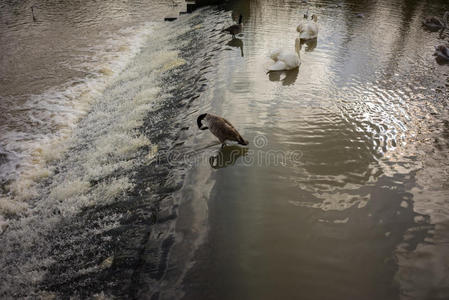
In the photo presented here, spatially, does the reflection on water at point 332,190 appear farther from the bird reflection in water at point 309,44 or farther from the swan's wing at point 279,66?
the bird reflection in water at point 309,44

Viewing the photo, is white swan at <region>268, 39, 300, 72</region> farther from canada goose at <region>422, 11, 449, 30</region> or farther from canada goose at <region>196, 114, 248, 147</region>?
canada goose at <region>422, 11, 449, 30</region>

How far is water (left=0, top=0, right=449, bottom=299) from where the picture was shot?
3.22 m

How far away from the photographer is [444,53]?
855 centimetres

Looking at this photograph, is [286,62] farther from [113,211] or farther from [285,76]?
[113,211]

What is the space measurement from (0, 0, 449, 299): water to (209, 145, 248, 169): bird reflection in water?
0.11 ft

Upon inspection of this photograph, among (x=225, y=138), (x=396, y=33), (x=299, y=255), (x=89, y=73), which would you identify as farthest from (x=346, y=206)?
(x=89, y=73)

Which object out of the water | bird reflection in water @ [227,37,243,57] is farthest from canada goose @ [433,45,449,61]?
bird reflection in water @ [227,37,243,57]

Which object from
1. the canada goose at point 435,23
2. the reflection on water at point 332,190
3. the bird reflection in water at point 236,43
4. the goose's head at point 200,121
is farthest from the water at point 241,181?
the canada goose at point 435,23

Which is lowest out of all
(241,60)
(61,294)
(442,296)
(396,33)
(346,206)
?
(61,294)

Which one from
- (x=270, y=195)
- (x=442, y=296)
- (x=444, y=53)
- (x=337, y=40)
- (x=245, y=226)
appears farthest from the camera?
(x=337, y=40)

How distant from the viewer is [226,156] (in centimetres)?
512

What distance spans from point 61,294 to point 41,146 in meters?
5.65

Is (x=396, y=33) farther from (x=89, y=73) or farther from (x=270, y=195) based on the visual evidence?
(x=89, y=73)

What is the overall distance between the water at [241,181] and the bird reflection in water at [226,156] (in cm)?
3
